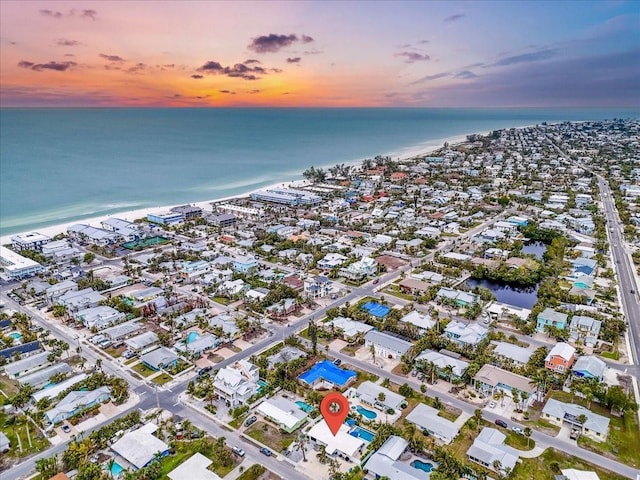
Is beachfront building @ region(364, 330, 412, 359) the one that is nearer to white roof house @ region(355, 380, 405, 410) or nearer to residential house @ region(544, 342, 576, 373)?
white roof house @ region(355, 380, 405, 410)

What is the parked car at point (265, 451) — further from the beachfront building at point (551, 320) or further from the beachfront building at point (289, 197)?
the beachfront building at point (289, 197)

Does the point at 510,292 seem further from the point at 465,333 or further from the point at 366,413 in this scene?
the point at 366,413

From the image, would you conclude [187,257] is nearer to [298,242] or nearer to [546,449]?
[298,242]

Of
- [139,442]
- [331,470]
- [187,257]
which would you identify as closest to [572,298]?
[331,470]

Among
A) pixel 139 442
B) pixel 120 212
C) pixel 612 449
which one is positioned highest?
pixel 120 212

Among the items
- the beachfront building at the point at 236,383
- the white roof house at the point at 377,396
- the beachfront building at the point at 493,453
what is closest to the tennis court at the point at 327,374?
the white roof house at the point at 377,396

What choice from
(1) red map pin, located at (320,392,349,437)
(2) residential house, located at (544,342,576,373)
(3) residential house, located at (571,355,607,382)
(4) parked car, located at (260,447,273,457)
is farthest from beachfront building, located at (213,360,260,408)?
(3) residential house, located at (571,355,607,382)
